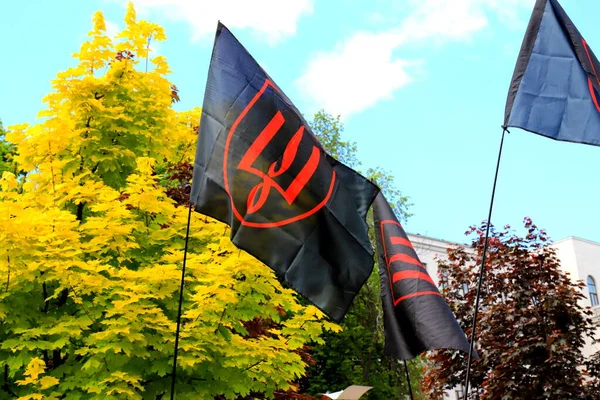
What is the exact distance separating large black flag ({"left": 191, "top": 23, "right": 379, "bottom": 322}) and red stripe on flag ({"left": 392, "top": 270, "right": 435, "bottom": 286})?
1.65m

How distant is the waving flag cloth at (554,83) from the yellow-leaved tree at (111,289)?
12.8 feet

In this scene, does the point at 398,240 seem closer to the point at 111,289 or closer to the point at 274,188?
the point at 274,188

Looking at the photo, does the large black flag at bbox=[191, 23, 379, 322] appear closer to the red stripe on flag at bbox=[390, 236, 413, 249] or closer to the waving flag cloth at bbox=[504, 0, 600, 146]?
the red stripe on flag at bbox=[390, 236, 413, 249]

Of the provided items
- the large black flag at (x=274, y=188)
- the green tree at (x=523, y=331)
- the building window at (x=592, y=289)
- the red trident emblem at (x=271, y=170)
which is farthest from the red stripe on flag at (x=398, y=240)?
the building window at (x=592, y=289)

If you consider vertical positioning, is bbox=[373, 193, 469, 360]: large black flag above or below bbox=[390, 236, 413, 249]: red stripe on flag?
below

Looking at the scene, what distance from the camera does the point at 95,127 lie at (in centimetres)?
1198

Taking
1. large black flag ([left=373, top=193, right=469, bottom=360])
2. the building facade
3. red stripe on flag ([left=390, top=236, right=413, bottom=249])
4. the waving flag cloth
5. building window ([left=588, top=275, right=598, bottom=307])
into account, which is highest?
the building facade

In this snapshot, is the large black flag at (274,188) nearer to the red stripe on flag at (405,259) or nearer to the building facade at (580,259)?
the red stripe on flag at (405,259)

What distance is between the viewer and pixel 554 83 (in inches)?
321

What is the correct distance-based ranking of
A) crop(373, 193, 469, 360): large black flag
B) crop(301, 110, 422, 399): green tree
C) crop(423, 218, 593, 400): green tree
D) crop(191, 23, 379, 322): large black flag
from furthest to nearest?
crop(301, 110, 422, 399): green tree < crop(423, 218, 593, 400): green tree < crop(373, 193, 469, 360): large black flag < crop(191, 23, 379, 322): large black flag

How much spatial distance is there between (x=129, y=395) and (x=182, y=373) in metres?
0.99

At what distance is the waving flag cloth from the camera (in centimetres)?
789

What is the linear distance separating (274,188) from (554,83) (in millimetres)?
4330

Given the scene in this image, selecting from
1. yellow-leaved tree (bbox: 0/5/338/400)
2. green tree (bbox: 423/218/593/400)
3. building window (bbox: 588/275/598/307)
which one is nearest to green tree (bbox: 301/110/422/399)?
green tree (bbox: 423/218/593/400)
